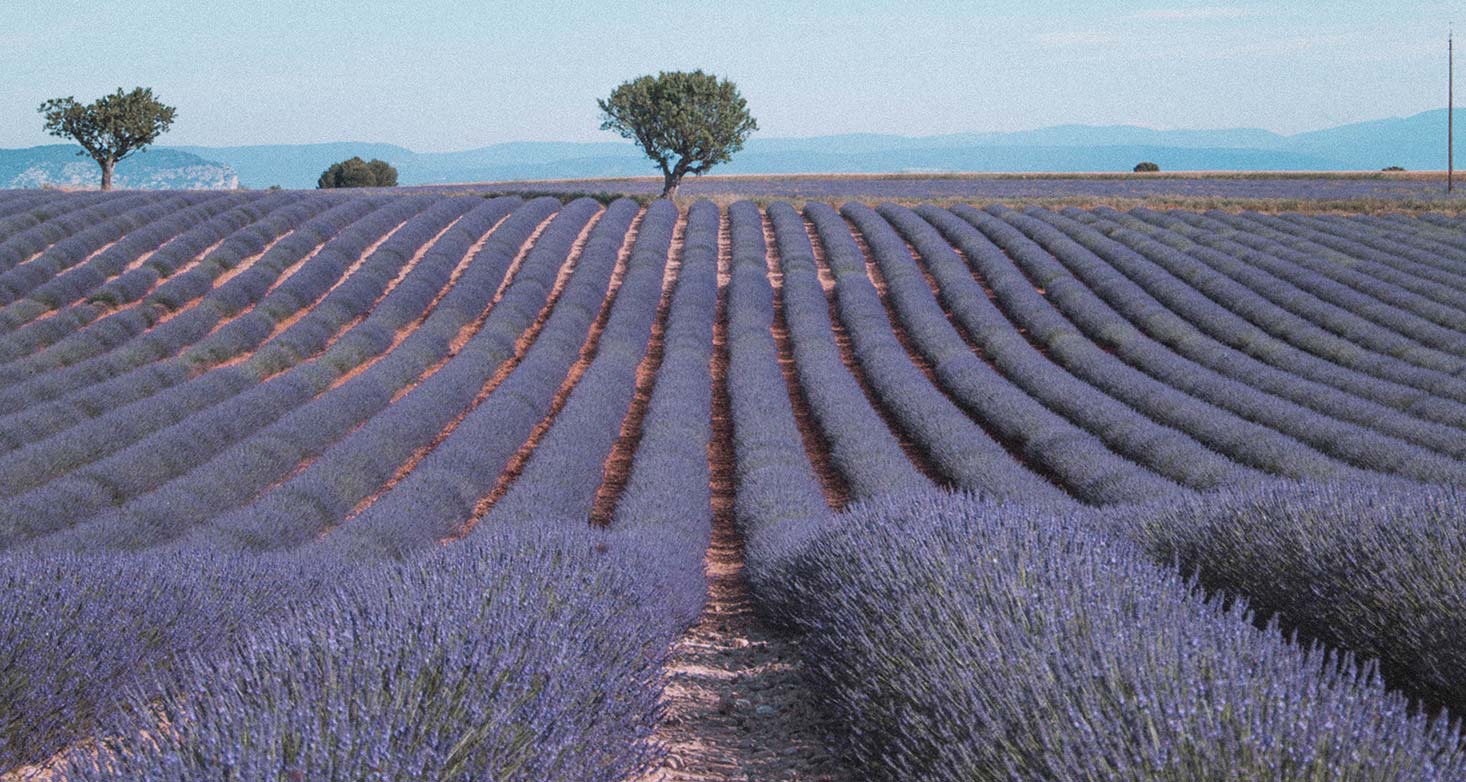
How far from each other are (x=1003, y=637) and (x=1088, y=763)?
2.61 feet

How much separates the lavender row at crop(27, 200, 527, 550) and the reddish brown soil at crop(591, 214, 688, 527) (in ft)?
8.15

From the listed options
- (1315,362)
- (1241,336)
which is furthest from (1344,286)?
(1315,362)

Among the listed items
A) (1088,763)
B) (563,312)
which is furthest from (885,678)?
(563,312)

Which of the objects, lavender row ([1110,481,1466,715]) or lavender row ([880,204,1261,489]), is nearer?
lavender row ([1110,481,1466,715])

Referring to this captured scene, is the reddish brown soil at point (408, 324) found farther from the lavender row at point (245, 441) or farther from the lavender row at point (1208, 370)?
the lavender row at point (1208, 370)

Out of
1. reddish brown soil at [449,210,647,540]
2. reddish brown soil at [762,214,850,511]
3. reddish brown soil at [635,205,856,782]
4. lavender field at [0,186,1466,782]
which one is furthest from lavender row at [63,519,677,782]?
reddish brown soil at [762,214,850,511]

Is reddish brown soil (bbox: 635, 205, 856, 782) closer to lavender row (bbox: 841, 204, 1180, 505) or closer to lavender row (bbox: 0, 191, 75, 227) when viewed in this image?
lavender row (bbox: 841, 204, 1180, 505)

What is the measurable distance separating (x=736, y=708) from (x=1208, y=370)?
9.91m

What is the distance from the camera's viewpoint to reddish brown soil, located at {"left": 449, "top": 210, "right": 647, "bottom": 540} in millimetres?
8586

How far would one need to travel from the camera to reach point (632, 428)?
36.3ft

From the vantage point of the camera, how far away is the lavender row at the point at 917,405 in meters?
7.83

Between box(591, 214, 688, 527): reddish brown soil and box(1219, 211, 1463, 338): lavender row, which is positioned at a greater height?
box(1219, 211, 1463, 338): lavender row

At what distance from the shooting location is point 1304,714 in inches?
Answer: 83.6

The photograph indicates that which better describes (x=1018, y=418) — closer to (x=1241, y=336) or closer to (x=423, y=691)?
(x=1241, y=336)
